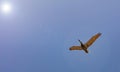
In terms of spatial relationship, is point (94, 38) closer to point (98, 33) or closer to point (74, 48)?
point (98, 33)

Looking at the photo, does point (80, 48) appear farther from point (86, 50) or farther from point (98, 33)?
point (98, 33)

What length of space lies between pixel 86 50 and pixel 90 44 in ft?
8.46

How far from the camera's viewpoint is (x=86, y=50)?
300 ft

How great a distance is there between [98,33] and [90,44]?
5.08 meters

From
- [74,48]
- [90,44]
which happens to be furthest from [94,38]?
[74,48]

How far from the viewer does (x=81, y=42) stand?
90.7 metres

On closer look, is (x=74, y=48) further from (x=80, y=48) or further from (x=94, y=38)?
(x=94, y=38)

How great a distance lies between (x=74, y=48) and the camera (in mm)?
94938

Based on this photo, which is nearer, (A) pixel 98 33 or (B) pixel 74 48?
(A) pixel 98 33

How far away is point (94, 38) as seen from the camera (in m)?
91.0

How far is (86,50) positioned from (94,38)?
514 cm

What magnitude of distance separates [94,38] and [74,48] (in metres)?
8.76

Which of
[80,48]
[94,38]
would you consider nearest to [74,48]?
[80,48]

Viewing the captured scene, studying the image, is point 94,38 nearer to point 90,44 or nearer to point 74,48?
point 90,44
